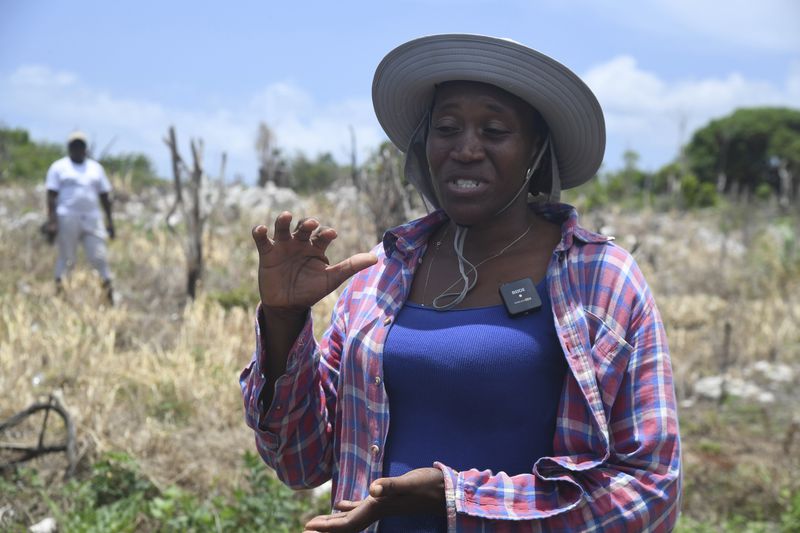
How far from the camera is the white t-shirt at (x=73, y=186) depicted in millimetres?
8500

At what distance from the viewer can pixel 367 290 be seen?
1979 mm

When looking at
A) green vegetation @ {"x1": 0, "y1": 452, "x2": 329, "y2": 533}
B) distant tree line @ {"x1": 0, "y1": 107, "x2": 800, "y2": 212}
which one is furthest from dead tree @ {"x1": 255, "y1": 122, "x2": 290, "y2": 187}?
green vegetation @ {"x1": 0, "y1": 452, "x2": 329, "y2": 533}

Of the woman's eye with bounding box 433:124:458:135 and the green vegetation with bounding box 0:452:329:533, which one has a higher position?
the woman's eye with bounding box 433:124:458:135

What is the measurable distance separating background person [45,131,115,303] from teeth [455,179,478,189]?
7171mm

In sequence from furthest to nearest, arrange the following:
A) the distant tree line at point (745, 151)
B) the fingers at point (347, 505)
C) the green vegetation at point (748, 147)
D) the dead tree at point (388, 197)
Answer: the green vegetation at point (748, 147) < the distant tree line at point (745, 151) < the dead tree at point (388, 197) < the fingers at point (347, 505)

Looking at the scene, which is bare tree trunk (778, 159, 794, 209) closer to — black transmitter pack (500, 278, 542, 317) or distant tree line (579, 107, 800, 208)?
distant tree line (579, 107, 800, 208)

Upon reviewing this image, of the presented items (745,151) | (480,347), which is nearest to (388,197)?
(480,347)

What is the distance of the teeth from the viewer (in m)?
1.88

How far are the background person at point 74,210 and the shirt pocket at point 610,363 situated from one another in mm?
7507

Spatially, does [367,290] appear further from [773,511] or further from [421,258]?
[773,511]

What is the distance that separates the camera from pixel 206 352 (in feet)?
20.2

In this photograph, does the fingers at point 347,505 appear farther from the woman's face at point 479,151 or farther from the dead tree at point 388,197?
the dead tree at point 388,197

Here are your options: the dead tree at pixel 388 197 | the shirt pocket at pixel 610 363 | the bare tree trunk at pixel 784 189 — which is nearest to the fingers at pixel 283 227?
the shirt pocket at pixel 610 363

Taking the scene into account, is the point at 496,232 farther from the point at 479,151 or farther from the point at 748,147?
the point at 748,147
